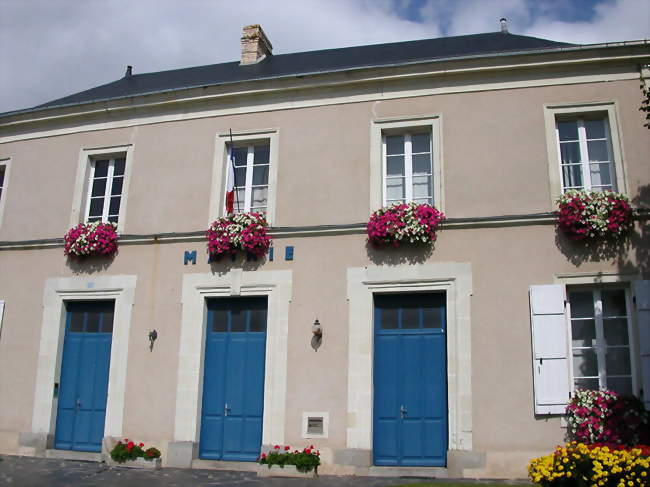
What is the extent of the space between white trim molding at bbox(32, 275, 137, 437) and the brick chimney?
201 inches

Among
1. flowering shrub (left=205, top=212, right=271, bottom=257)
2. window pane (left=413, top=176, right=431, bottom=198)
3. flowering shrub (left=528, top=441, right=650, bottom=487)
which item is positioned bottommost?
flowering shrub (left=528, top=441, right=650, bottom=487)

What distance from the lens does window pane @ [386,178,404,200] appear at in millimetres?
10047

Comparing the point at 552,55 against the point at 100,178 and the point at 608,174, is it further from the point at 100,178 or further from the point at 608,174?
the point at 100,178

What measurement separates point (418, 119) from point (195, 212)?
3693 mm

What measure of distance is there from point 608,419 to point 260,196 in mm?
5802

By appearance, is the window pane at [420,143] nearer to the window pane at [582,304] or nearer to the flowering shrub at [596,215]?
the flowering shrub at [596,215]

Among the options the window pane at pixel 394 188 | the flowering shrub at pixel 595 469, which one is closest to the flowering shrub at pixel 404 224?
the window pane at pixel 394 188

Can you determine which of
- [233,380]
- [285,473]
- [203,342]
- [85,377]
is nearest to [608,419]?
[285,473]

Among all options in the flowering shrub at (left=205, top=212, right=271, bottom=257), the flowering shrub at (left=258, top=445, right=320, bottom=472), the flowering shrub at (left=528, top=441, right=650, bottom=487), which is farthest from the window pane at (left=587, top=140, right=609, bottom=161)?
the flowering shrub at (left=258, top=445, right=320, bottom=472)

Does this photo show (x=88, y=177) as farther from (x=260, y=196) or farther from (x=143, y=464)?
(x=143, y=464)

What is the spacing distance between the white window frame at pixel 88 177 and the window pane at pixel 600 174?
23.3 ft

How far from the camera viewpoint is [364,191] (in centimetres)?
990

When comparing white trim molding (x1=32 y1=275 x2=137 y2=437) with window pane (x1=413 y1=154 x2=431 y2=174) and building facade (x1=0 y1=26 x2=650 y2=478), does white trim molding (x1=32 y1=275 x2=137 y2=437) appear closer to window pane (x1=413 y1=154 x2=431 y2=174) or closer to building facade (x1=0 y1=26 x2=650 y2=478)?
building facade (x1=0 y1=26 x2=650 y2=478)

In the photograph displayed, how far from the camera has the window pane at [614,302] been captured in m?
8.84
